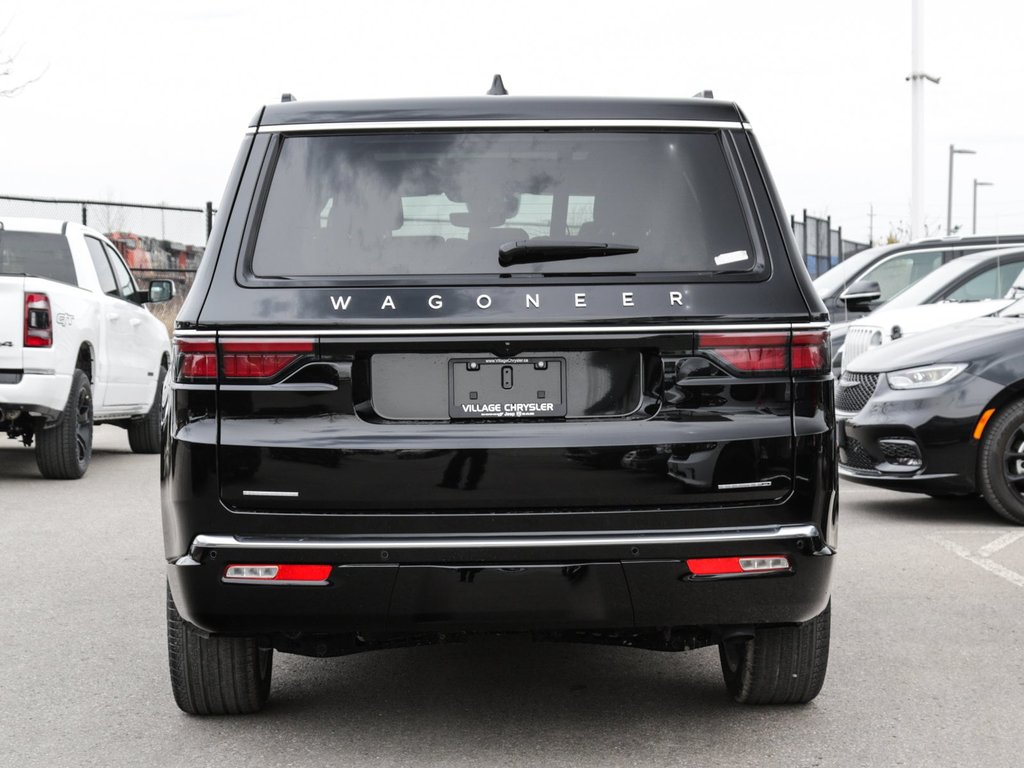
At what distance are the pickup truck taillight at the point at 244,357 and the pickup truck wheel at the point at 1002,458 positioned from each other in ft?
18.4

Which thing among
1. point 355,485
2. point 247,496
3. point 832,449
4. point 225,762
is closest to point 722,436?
point 832,449

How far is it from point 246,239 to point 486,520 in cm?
100

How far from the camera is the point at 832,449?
13.0ft

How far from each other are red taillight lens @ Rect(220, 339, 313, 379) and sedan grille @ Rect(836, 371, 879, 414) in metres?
5.83

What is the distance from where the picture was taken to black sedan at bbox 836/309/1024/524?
328 inches

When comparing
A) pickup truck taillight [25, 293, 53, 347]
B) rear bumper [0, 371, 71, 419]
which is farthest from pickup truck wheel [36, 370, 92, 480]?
pickup truck taillight [25, 293, 53, 347]

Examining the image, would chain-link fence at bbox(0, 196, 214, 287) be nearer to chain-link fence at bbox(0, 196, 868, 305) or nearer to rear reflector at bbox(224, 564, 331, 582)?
chain-link fence at bbox(0, 196, 868, 305)

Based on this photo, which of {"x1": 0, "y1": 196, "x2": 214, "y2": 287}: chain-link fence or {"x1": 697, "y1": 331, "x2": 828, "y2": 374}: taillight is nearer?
{"x1": 697, "y1": 331, "x2": 828, "y2": 374}: taillight

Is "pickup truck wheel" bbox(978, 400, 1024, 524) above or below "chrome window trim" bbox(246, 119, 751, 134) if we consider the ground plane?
below

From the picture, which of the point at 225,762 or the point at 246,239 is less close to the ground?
the point at 246,239

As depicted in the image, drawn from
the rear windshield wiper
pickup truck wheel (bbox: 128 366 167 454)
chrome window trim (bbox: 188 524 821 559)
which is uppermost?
the rear windshield wiper

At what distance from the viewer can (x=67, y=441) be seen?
428 inches

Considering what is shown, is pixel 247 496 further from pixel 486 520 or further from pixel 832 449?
pixel 832 449

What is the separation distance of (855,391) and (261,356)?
6.07 m
